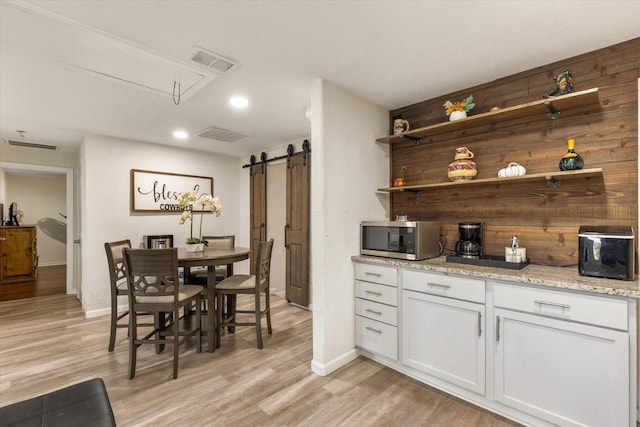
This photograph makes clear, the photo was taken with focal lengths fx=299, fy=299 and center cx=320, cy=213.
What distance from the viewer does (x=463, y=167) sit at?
237cm

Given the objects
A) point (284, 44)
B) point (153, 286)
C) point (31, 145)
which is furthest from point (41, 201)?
point (284, 44)

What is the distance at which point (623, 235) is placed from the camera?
5.31 ft

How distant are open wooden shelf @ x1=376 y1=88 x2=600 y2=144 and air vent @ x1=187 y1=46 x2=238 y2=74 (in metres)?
1.44

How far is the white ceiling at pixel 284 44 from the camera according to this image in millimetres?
1542

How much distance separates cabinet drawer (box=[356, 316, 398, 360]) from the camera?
2363mm

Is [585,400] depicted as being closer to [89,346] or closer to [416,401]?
[416,401]

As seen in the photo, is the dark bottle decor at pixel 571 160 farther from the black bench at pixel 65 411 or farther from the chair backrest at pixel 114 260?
the chair backrest at pixel 114 260

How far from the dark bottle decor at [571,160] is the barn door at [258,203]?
12.0 ft

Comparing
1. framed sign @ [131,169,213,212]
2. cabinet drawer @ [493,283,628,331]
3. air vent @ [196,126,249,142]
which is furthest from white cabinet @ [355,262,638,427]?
framed sign @ [131,169,213,212]

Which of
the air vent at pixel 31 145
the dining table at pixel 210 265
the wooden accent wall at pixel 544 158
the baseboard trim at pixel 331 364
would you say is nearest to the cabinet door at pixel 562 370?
the wooden accent wall at pixel 544 158

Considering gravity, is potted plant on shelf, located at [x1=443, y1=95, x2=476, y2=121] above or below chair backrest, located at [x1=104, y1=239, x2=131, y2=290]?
above

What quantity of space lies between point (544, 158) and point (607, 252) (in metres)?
0.80

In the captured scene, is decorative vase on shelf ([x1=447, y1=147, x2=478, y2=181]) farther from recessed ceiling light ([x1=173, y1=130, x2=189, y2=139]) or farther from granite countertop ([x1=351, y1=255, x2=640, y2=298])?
recessed ceiling light ([x1=173, y1=130, x2=189, y2=139])

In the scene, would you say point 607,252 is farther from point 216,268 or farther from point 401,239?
point 216,268
